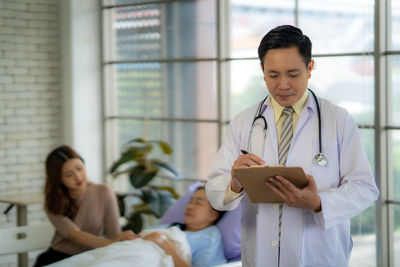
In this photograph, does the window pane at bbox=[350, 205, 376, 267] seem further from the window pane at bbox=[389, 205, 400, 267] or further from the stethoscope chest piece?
the stethoscope chest piece

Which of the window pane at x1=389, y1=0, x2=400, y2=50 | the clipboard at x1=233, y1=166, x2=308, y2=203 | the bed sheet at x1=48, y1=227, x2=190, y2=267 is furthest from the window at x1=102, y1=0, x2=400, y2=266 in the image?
the clipboard at x1=233, y1=166, x2=308, y2=203

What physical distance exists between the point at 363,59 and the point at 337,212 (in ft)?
6.91

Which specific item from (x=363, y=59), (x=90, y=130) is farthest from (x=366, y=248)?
(x=90, y=130)

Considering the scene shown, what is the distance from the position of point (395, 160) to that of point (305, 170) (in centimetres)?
188

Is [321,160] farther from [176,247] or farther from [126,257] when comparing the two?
[176,247]

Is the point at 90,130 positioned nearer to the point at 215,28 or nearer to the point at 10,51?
the point at 10,51

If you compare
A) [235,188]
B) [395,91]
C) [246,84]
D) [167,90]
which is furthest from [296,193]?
[167,90]

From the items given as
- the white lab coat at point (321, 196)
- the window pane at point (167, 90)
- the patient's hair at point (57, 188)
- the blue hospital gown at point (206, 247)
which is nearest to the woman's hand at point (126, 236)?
the blue hospital gown at point (206, 247)

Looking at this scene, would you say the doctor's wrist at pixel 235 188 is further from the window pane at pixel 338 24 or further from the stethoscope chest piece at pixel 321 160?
the window pane at pixel 338 24

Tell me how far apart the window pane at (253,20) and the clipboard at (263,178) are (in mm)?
2554

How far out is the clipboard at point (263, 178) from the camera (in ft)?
6.77

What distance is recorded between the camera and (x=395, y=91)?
3.89m

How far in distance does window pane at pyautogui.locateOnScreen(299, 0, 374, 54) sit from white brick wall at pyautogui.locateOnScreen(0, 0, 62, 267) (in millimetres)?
2621

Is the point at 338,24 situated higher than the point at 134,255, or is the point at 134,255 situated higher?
the point at 338,24
